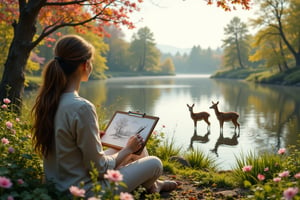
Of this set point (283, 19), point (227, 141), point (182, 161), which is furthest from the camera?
point (283, 19)

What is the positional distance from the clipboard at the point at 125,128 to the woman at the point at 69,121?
43cm

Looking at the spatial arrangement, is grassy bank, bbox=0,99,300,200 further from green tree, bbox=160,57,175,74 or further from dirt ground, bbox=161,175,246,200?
green tree, bbox=160,57,175,74

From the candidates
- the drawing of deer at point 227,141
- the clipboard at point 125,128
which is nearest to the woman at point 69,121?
the clipboard at point 125,128

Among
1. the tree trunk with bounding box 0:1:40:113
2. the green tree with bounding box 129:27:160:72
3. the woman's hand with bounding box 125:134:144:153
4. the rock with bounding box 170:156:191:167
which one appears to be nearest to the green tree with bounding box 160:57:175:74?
the green tree with bounding box 129:27:160:72

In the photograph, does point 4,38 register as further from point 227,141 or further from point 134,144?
point 134,144

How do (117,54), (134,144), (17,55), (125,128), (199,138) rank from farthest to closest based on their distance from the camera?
(117,54) → (199,138) → (17,55) → (125,128) → (134,144)

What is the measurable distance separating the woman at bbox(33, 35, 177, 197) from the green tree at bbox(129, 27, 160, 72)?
6308 centimetres

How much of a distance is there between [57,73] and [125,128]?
0.95 m

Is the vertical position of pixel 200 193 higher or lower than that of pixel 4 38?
lower

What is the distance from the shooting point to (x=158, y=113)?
13.0 m

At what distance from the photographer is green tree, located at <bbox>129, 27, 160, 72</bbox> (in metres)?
66.0

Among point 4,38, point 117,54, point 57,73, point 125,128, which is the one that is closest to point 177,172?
point 125,128

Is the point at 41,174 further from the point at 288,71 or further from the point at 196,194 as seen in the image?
the point at 288,71

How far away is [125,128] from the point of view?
3.22 meters
